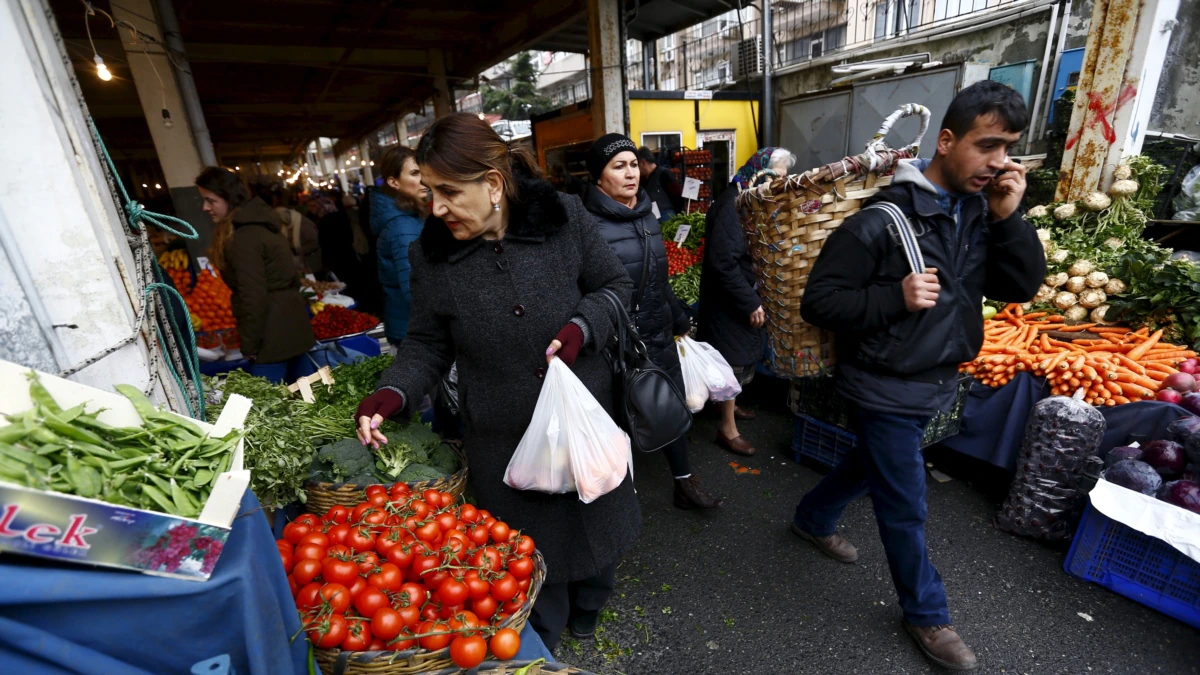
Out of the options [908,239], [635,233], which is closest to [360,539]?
[635,233]

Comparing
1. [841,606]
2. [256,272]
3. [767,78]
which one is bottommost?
[841,606]

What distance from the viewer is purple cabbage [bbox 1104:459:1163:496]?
2.37 meters

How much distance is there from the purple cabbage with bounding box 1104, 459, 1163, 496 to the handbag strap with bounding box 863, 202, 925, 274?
157 cm

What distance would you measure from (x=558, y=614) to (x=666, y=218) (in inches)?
201

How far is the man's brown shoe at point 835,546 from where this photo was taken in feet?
9.21

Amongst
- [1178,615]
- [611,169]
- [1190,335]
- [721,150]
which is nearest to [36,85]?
[611,169]

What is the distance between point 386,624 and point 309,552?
1.14 feet

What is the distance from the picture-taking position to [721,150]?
10.4m

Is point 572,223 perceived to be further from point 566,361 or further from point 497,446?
point 497,446

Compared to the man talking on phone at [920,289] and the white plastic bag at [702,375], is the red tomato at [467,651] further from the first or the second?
the white plastic bag at [702,375]

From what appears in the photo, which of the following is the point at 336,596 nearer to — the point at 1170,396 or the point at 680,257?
the point at 1170,396

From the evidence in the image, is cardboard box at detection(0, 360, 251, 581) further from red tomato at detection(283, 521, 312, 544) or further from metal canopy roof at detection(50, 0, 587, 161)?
metal canopy roof at detection(50, 0, 587, 161)

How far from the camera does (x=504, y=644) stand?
54.3 inches

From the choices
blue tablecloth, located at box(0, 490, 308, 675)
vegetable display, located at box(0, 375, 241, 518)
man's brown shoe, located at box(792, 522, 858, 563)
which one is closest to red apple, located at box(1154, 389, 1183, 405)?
man's brown shoe, located at box(792, 522, 858, 563)
